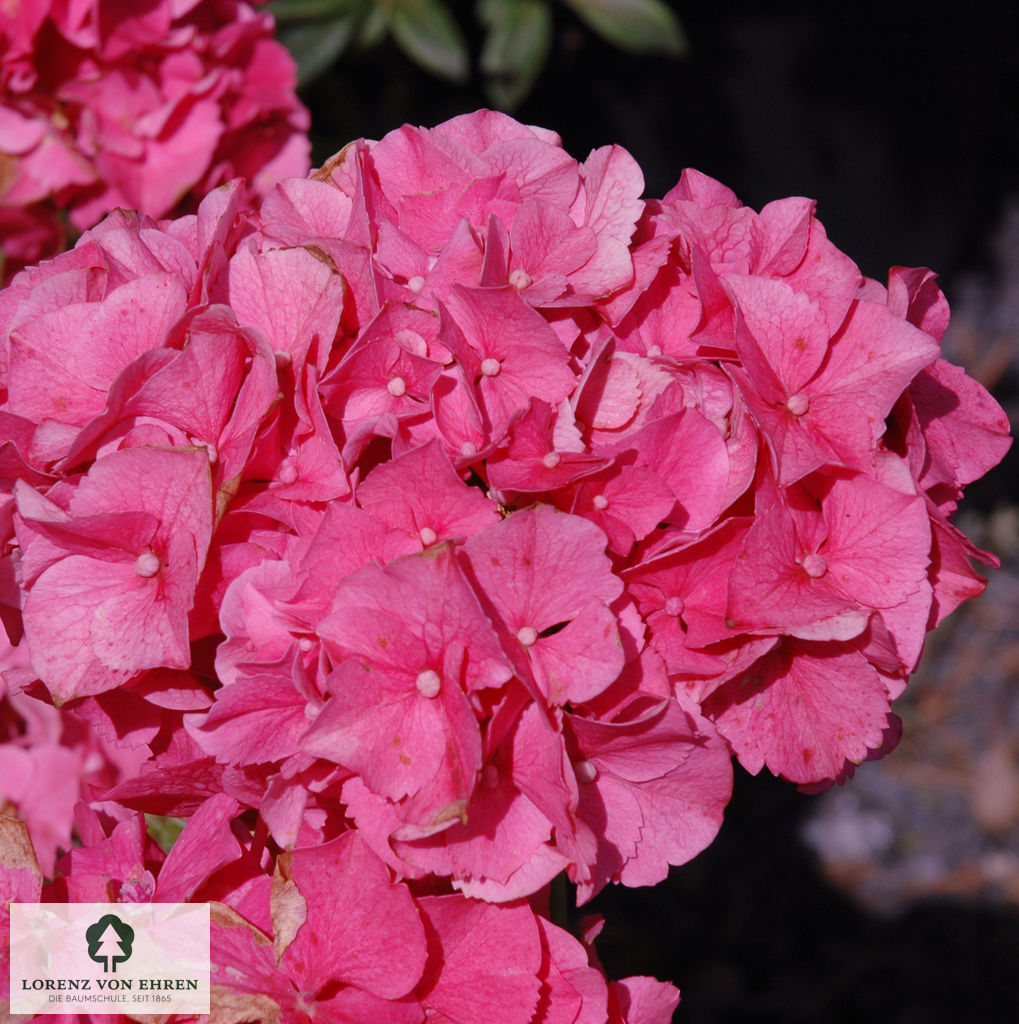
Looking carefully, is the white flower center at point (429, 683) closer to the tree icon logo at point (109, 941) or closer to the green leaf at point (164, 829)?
the tree icon logo at point (109, 941)

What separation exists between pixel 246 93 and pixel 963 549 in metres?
0.93

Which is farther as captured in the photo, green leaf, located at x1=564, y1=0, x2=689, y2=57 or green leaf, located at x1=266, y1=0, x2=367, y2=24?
green leaf, located at x1=564, y1=0, x2=689, y2=57

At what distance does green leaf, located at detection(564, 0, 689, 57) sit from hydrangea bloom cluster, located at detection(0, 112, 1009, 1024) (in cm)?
111

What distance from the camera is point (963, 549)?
697 mm

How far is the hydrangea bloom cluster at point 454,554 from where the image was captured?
23.4 inches

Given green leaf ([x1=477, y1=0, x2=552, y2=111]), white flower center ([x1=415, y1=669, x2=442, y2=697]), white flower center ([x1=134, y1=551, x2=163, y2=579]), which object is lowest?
white flower center ([x1=415, y1=669, x2=442, y2=697])

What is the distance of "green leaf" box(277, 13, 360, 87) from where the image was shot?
1572mm

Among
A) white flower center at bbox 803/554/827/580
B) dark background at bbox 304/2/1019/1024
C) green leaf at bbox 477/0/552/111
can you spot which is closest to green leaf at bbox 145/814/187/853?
white flower center at bbox 803/554/827/580

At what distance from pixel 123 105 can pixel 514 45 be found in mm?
768

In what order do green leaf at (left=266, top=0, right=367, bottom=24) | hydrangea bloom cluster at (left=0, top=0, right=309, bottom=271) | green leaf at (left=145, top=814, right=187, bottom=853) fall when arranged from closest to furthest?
1. green leaf at (left=145, top=814, right=187, bottom=853)
2. hydrangea bloom cluster at (left=0, top=0, right=309, bottom=271)
3. green leaf at (left=266, top=0, right=367, bottom=24)

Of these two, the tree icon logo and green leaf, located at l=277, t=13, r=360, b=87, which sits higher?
green leaf, located at l=277, t=13, r=360, b=87

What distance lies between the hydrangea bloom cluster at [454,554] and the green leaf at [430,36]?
982mm

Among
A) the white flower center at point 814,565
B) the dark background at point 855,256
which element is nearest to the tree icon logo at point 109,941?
the white flower center at point 814,565

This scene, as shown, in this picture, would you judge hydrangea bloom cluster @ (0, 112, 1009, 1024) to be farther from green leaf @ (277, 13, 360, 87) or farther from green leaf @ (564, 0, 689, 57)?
green leaf @ (564, 0, 689, 57)
